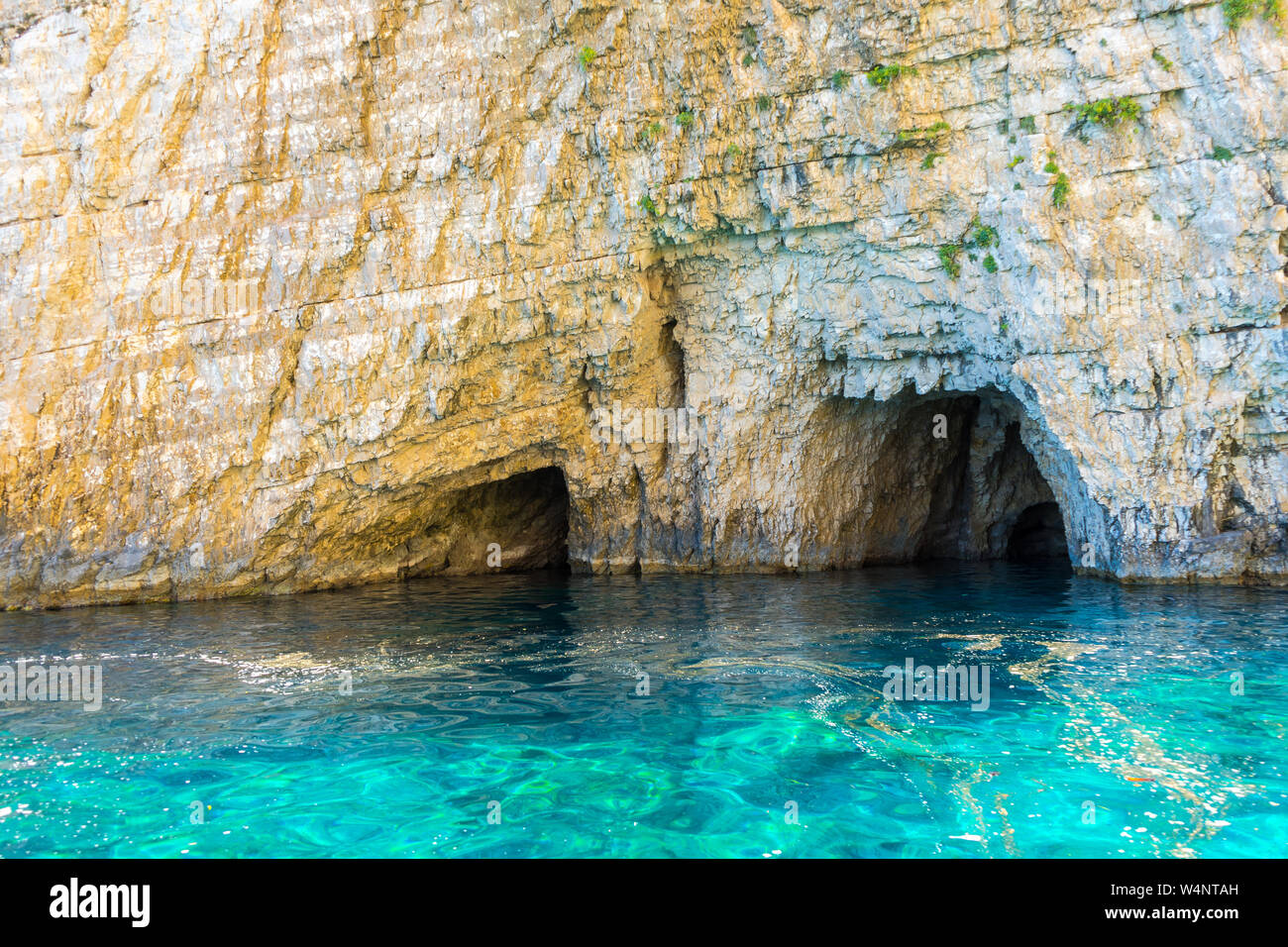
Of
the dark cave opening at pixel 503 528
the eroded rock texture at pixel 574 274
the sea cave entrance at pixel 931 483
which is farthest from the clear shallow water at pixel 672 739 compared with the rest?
the dark cave opening at pixel 503 528

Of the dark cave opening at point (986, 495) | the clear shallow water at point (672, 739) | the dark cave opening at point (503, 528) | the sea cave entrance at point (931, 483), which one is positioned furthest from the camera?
the dark cave opening at point (503, 528)

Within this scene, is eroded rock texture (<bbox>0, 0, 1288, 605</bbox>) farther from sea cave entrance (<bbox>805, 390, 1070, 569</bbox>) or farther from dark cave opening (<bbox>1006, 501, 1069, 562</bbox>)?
dark cave opening (<bbox>1006, 501, 1069, 562</bbox>)

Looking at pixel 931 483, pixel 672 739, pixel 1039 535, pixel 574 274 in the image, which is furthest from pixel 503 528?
pixel 672 739

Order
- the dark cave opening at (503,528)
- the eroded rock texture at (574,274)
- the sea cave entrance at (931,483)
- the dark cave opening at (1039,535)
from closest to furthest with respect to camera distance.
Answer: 1. the eroded rock texture at (574,274)
2. the sea cave entrance at (931,483)
3. the dark cave opening at (503,528)
4. the dark cave opening at (1039,535)

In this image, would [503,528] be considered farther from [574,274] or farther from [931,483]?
[931,483]

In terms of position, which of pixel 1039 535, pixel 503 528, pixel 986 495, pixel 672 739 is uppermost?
pixel 986 495

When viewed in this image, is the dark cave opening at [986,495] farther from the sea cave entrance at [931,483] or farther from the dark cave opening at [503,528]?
the dark cave opening at [503,528]

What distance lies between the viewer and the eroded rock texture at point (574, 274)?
14047 millimetres

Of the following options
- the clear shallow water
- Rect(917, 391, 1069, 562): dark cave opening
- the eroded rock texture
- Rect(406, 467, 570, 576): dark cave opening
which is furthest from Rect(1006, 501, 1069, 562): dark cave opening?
Rect(406, 467, 570, 576): dark cave opening

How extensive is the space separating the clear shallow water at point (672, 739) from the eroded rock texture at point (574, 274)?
3.58 metres

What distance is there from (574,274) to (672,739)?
11.1m

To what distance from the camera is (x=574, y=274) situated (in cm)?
1702
